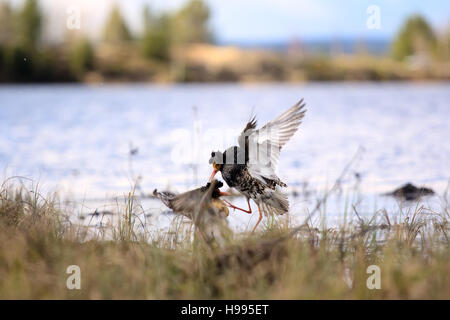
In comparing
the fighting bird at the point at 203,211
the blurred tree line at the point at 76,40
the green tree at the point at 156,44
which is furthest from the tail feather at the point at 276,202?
the green tree at the point at 156,44

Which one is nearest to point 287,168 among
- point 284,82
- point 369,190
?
point 369,190

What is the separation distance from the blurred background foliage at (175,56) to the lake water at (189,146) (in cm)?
3115

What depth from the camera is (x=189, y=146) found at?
8047mm

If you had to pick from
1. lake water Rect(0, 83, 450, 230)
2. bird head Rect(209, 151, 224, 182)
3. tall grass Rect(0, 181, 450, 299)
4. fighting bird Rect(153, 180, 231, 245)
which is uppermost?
lake water Rect(0, 83, 450, 230)

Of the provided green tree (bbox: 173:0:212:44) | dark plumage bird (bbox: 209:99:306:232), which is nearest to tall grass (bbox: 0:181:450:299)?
dark plumage bird (bbox: 209:99:306:232)

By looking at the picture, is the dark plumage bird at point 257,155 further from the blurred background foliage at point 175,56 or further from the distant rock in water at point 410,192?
the blurred background foliage at point 175,56

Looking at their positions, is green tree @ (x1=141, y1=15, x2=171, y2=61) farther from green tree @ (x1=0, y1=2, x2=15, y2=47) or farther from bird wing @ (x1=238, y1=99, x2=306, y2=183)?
bird wing @ (x1=238, y1=99, x2=306, y2=183)

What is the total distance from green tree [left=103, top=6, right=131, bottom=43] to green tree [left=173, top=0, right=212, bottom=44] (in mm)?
6416

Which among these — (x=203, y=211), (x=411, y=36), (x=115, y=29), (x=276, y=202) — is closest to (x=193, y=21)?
(x=115, y=29)

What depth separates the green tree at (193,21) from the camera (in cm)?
7269

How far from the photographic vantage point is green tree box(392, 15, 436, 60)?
70.8 metres

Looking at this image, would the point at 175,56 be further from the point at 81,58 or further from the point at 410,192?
the point at 410,192

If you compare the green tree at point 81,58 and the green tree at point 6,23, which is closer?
the green tree at point 81,58
